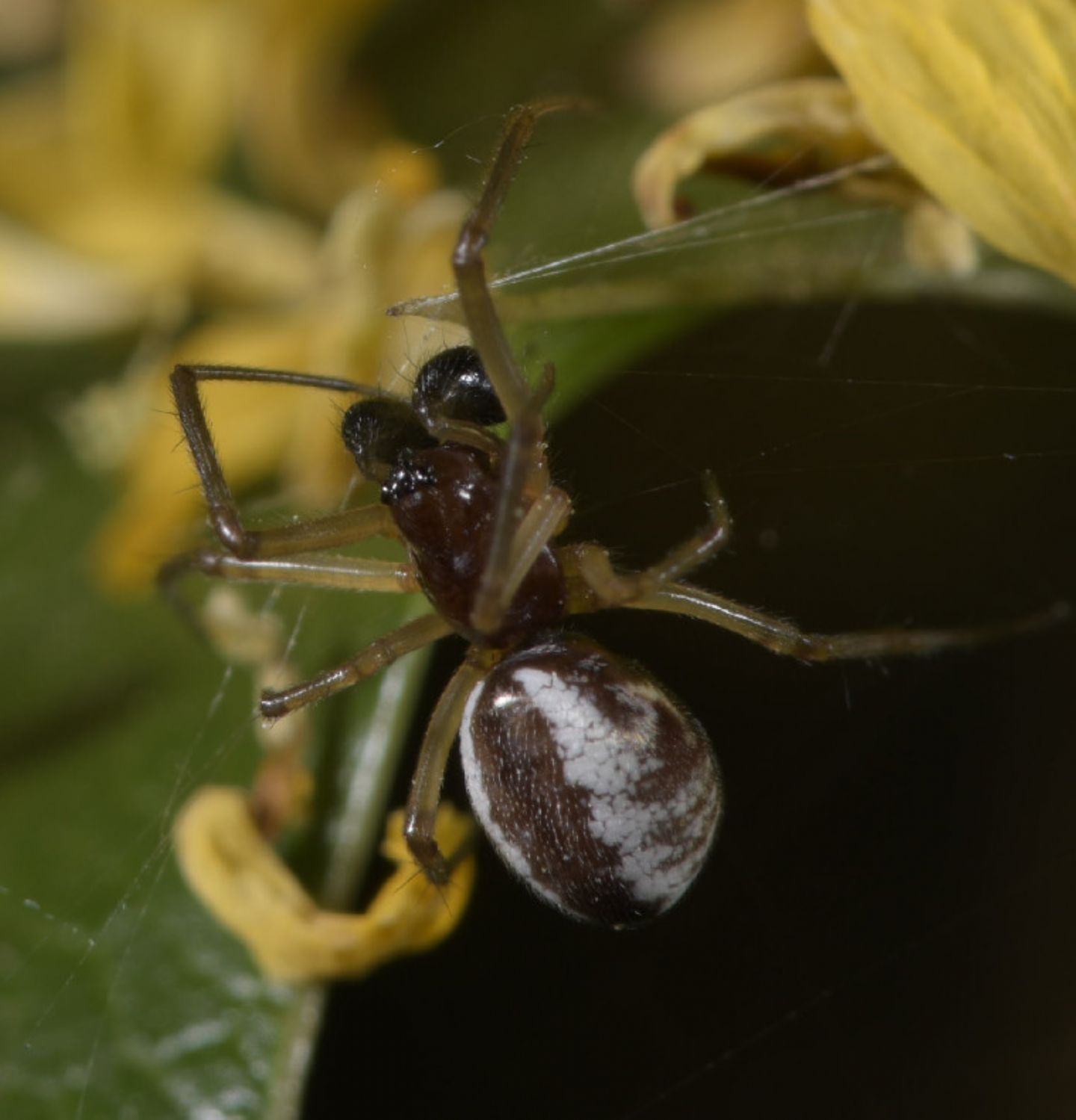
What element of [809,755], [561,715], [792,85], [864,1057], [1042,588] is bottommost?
[864,1057]

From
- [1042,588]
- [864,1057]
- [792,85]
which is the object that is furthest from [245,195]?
[864,1057]

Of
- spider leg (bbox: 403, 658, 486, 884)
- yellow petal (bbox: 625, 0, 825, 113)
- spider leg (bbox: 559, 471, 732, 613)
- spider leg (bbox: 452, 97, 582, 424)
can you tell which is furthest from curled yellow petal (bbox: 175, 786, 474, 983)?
yellow petal (bbox: 625, 0, 825, 113)

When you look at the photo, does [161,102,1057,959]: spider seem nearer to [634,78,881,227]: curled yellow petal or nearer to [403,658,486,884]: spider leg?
[403,658,486,884]: spider leg

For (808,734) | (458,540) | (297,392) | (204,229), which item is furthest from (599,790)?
(204,229)

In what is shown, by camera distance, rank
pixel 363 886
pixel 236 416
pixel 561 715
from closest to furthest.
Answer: pixel 561 715, pixel 363 886, pixel 236 416

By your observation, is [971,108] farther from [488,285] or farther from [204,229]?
[204,229]

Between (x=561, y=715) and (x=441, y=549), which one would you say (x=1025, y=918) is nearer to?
(x=561, y=715)

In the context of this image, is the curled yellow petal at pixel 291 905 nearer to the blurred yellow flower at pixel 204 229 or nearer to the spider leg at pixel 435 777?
the spider leg at pixel 435 777
